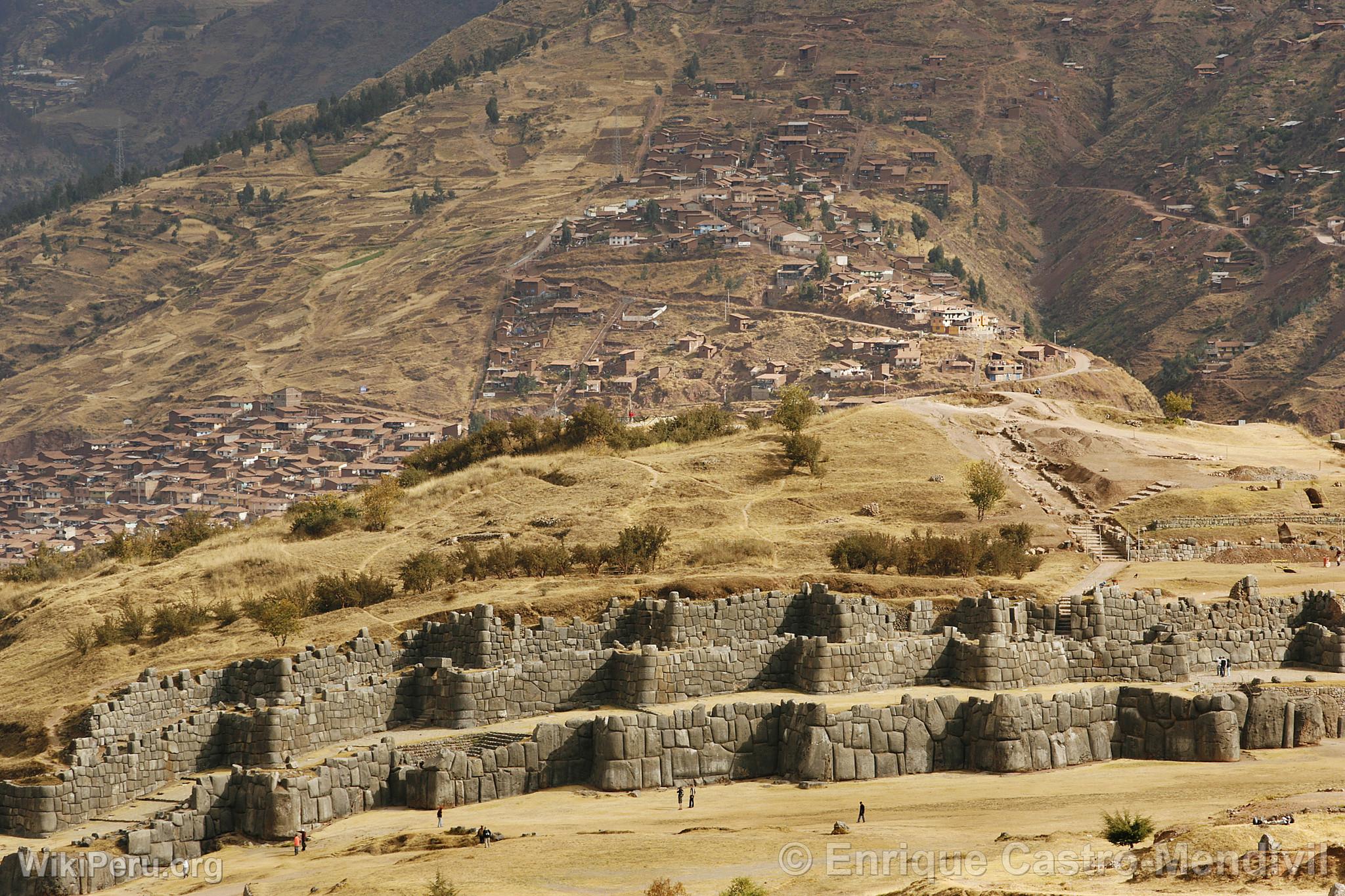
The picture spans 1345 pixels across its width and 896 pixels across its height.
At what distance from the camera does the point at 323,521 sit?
4538 centimetres

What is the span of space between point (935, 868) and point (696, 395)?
77763 millimetres

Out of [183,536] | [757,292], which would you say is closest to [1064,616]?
[183,536]

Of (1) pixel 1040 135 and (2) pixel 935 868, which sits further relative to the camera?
(1) pixel 1040 135

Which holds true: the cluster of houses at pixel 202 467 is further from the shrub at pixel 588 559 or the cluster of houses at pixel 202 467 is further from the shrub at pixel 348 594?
the shrub at pixel 348 594

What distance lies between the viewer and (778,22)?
15012cm

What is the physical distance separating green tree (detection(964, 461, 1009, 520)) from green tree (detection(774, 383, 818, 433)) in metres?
6.00

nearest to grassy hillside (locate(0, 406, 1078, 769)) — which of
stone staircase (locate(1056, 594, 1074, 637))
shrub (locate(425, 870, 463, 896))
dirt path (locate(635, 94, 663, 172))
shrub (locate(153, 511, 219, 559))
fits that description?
shrub (locate(153, 511, 219, 559))

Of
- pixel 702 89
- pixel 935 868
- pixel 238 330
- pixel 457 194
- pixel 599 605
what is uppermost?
Result: pixel 702 89

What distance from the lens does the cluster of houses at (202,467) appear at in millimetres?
98125

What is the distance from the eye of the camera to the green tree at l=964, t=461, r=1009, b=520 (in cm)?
4494

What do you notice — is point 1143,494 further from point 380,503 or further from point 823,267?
point 823,267

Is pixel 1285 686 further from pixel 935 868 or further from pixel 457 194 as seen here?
pixel 457 194

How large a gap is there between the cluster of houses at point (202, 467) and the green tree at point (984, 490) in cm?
5054

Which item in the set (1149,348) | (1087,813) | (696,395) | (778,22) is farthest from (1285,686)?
(778,22)
